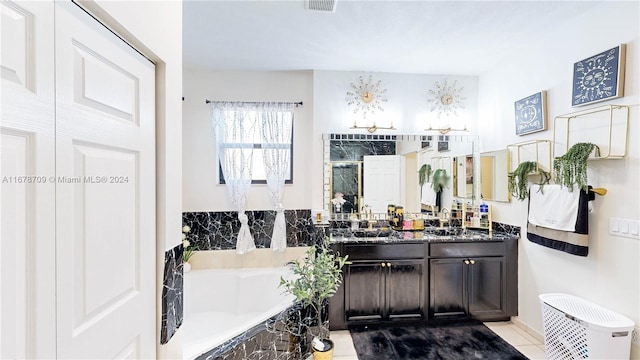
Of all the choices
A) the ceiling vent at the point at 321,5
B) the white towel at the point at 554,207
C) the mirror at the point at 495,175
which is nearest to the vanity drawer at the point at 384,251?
the white towel at the point at 554,207

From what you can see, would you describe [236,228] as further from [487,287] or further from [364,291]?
[487,287]

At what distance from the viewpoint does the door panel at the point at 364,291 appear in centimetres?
258

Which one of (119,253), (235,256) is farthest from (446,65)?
(119,253)

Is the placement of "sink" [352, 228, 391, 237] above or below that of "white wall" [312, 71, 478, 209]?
below

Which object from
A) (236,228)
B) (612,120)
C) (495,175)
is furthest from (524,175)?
(236,228)

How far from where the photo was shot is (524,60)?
267 cm

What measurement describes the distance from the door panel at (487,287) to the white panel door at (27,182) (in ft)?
9.75

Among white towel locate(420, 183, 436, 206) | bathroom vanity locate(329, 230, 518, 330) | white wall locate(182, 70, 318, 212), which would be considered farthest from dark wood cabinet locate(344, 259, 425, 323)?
white wall locate(182, 70, 318, 212)

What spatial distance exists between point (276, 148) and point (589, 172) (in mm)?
2722

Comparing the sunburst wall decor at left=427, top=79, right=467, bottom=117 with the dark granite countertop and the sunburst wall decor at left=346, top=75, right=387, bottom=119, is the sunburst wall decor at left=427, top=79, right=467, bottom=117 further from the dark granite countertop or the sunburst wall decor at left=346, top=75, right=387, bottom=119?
the dark granite countertop

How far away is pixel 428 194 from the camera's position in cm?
327

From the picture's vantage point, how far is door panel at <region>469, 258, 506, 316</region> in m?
2.71

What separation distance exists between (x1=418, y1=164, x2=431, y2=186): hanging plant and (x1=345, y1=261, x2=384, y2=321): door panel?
116 centimetres

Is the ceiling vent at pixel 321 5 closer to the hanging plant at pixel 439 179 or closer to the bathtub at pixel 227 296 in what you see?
the hanging plant at pixel 439 179
